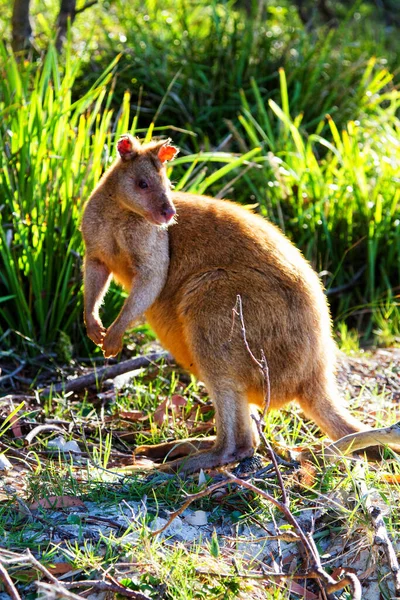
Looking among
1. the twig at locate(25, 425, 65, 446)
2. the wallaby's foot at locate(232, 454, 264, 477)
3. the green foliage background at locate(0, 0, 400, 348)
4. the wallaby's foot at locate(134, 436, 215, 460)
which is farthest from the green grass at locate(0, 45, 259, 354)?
the wallaby's foot at locate(232, 454, 264, 477)

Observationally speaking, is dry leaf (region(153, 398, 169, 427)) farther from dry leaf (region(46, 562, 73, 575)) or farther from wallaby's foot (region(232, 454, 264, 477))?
dry leaf (region(46, 562, 73, 575))

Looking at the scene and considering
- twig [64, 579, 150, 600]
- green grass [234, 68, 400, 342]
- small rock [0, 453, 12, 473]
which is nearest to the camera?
twig [64, 579, 150, 600]

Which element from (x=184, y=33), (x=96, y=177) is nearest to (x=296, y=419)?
(x=96, y=177)

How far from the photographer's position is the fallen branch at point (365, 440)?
10.9 feet

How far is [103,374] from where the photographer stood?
470 centimetres

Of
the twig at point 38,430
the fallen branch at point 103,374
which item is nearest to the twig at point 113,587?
the twig at point 38,430

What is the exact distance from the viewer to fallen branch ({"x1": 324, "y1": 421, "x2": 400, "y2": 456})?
131 inches

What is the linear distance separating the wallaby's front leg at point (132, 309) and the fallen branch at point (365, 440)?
3.55 ft

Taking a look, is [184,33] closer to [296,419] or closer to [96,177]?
[96,177]

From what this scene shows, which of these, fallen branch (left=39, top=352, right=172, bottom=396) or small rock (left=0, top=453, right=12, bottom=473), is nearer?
small rock (left=0, top=453, right=12, bottom=473)

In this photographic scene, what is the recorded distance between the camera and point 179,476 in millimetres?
3717

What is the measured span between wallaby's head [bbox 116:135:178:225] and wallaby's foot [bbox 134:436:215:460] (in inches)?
40.9

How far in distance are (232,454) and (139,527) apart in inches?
28.5

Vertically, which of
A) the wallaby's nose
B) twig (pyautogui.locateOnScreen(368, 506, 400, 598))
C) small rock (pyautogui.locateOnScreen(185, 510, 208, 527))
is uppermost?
the wallaby's nose
